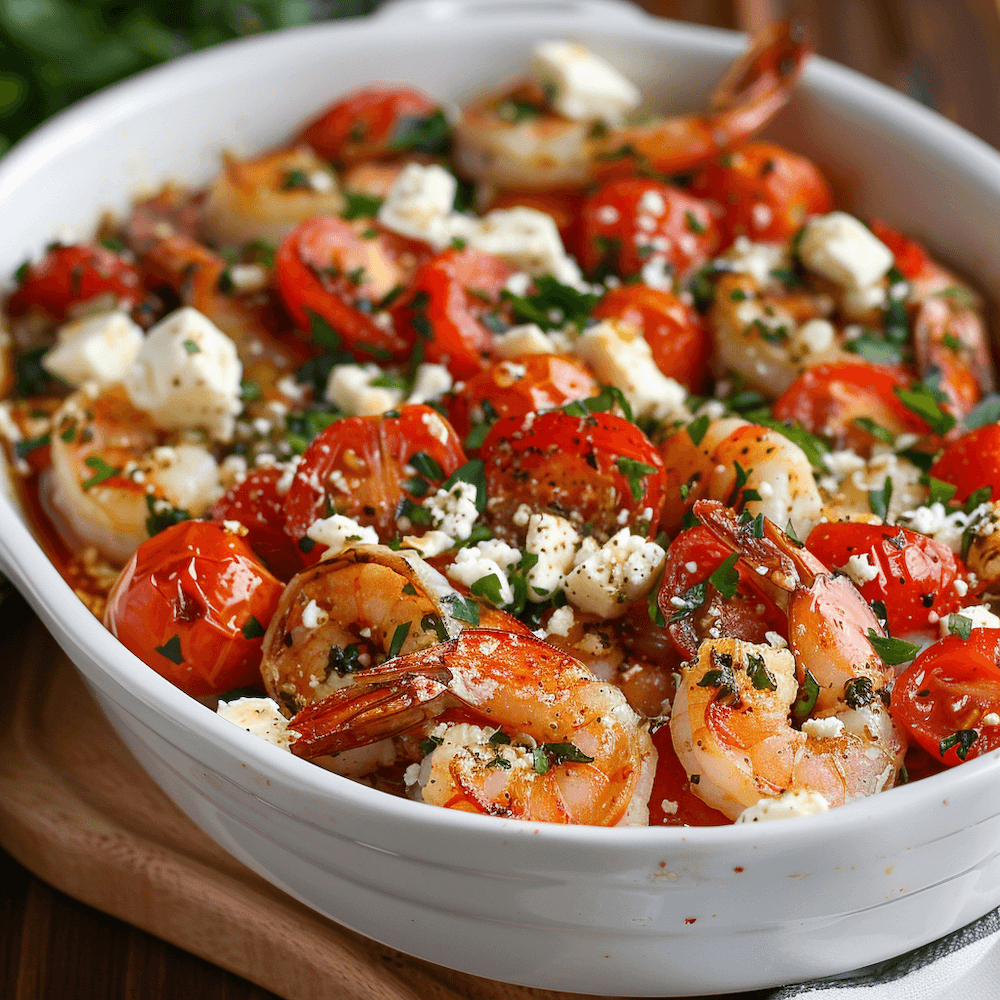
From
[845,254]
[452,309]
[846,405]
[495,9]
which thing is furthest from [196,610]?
[495,9]

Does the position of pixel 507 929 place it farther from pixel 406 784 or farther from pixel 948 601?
pixel 948 601

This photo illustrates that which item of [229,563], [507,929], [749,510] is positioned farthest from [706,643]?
[229,563]

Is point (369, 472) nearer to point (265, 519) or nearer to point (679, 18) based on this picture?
point (265, 519)

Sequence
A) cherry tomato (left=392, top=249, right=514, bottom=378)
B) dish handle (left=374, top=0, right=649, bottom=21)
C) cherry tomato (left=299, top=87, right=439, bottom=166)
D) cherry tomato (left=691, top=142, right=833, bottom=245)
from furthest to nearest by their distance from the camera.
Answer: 1. dish handle (left=374, top=0, right=649, bottom=21)
2. cherry tomato (left=299, top=87, right=439, bottom=166)
3. cherry tomato (left=691, top=142, right=833, bottom=245)
4. cherry tomato (left=392, top=249, right=514, bottom=378)

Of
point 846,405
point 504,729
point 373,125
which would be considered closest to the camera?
point 504,729

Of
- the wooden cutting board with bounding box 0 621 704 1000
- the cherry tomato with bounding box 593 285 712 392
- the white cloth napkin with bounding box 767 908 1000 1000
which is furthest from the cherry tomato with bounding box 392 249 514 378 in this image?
the white cloth napkin with bounding box 767 908 1000 1000

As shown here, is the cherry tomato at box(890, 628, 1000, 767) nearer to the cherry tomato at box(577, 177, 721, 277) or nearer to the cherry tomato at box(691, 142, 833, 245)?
the cherry tomato at box(577, 177, 721, 277)
